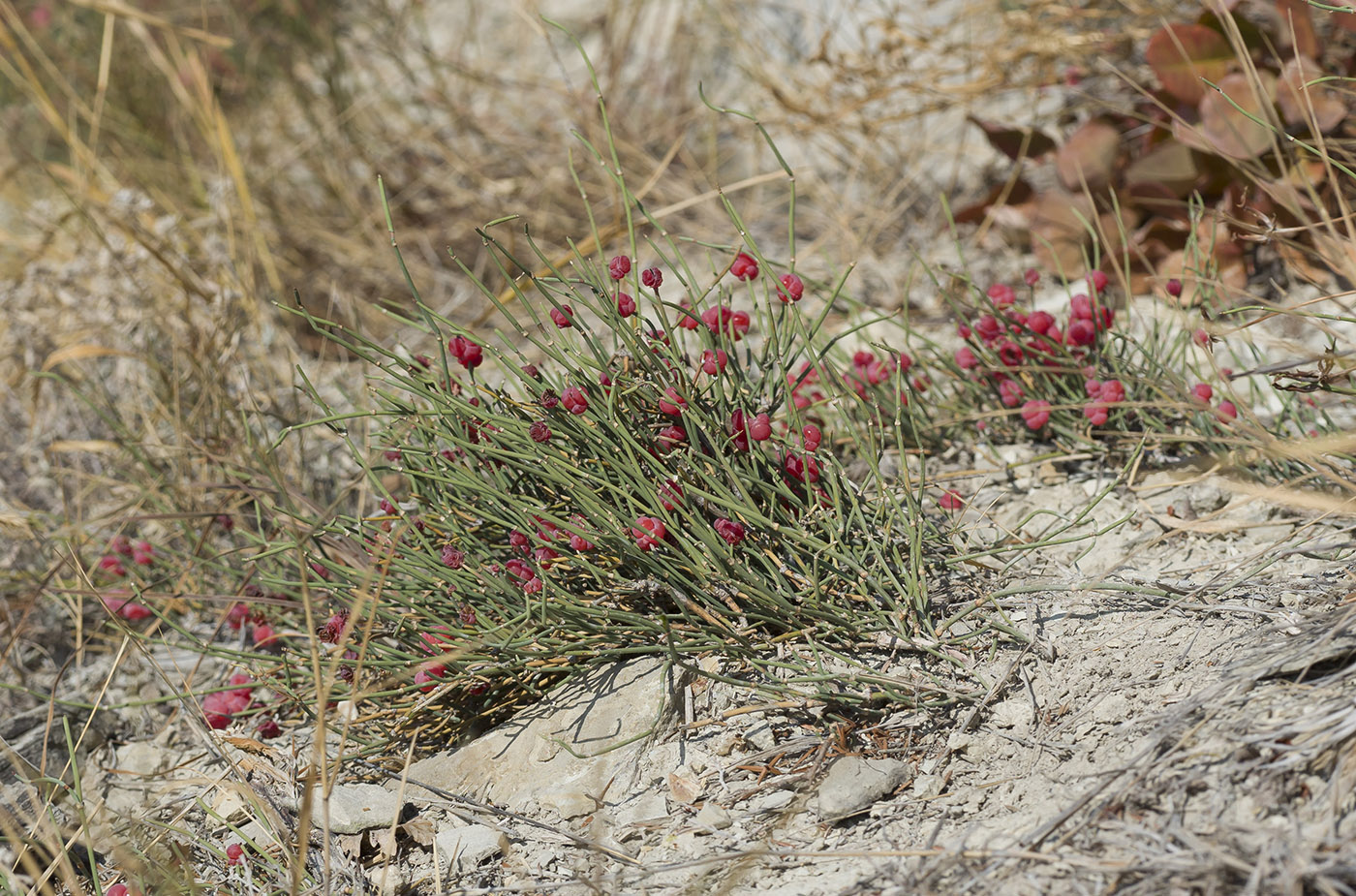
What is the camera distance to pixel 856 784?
1264 millimetres

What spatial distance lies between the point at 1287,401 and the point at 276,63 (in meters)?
3.35

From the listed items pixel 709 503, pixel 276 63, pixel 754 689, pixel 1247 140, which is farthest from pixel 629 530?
pixel 276 63

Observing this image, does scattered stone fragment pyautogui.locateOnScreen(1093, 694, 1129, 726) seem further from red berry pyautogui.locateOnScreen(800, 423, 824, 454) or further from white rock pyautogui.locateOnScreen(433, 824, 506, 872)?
white rock pyautogui.locateOnScreen(433, 824, 506, 872)

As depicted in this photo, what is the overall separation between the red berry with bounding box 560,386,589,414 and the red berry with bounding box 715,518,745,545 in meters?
0.26

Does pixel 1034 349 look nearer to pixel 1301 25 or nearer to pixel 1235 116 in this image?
pixel 1235 116

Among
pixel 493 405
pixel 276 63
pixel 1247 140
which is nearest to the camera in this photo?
pixel 493 405

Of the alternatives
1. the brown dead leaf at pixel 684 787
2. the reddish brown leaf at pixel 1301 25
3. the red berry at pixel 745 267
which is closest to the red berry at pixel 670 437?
the red berry at pixel 745 267

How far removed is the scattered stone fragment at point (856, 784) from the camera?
1.25 meters

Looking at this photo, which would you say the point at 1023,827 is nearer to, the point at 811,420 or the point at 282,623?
the point at 811,420

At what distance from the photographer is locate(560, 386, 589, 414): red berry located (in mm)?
1428

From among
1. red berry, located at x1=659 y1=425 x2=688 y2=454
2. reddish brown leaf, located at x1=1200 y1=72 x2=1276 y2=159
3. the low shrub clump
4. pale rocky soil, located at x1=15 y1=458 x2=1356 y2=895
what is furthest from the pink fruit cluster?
reddish brown leaf, located at x1=1200 y1=72 x2=1276 y2=159

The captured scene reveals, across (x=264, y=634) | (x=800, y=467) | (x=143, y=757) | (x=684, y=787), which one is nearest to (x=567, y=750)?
(x=684, y=787)

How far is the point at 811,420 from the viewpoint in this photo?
192 cm

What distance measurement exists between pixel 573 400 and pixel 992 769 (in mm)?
745
